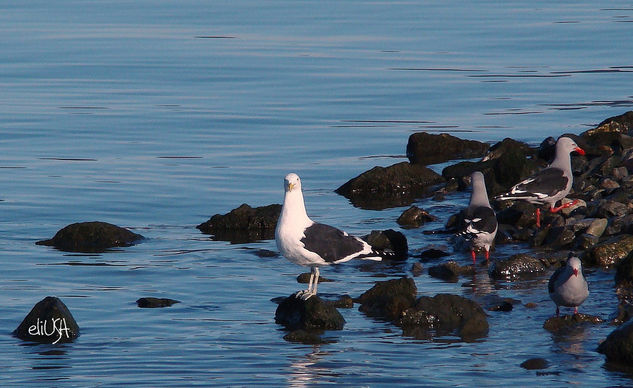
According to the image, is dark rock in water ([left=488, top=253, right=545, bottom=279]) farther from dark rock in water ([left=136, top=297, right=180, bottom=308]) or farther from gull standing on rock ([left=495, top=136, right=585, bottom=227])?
dark rock in water ([left=136, top=297, right=180, bottom=308])

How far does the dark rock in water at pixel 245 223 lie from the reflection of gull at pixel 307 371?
7244 mm

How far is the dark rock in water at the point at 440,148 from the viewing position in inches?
1059

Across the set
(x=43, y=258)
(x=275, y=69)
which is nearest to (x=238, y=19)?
(x=275, y=69)

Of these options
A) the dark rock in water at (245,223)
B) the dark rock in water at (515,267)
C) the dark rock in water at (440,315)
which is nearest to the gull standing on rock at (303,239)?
the dark rock in water at (440,315)

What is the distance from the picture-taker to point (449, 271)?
17219 millimetres

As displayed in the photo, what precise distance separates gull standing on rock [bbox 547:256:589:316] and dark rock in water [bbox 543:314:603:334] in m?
0.15

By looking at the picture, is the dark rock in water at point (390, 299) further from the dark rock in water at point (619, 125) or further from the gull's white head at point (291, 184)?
the dark rock in water at point (619, 125)

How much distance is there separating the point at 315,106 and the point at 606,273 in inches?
711

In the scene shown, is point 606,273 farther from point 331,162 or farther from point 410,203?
point 331,162

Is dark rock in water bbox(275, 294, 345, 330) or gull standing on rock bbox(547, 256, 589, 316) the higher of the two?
Answer: gull standing on rock bbox(547, 256, 589, 316)

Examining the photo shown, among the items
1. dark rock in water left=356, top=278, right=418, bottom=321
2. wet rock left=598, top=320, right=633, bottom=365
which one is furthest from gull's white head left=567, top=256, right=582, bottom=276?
dark rock in water left=356, top=278, right=418, bottom=321

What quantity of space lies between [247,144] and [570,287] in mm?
15666

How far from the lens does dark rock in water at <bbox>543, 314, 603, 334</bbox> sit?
47.0 feet

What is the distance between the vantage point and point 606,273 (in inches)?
Answer: 656
